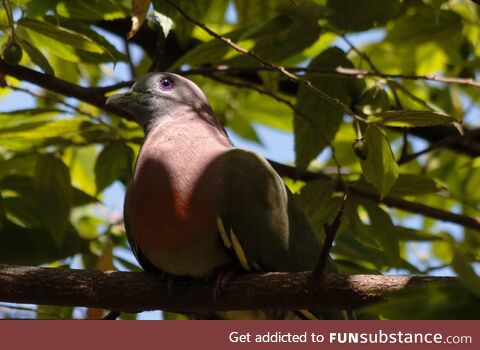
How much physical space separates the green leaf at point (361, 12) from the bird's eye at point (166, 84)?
955 mm

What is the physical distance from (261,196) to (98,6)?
1322mm

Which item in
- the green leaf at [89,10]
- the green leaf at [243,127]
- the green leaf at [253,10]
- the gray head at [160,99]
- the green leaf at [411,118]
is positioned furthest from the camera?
the green leaf at [243,127]

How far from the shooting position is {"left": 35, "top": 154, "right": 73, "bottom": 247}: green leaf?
4348 mm

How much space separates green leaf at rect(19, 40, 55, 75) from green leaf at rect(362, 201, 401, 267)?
1812mm

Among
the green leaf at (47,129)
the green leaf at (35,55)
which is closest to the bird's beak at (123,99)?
the green leaf at (47,129)

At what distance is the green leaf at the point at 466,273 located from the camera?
169 centimetres

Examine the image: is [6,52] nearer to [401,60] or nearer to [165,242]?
[165,242]

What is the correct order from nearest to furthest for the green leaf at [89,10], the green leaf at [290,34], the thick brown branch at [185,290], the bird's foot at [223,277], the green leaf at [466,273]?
the green leaf at [466,273], the thick brown branch at [185,290], the bird's foot at [223,277], the green leaf at [290,34], the green leaf at [89,10]

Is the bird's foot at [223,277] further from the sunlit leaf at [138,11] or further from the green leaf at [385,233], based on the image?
the sunlit leaf at [138,11]

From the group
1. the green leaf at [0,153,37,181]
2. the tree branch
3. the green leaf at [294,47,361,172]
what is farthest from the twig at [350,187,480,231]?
the green leaf at [0,153,37,181]

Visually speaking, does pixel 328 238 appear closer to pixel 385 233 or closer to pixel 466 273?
pixel 466 273

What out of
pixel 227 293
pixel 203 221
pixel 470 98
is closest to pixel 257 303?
pixel 227 293

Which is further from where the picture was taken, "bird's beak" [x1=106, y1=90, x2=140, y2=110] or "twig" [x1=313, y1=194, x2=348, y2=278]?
"bird's beak" [x1=106, y1=90, x2=140, y2=110]

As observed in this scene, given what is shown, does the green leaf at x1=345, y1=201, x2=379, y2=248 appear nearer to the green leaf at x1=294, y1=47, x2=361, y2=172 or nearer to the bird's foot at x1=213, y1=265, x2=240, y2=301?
the green leaf at x1=294, y1=47, x2=361, y2=172
